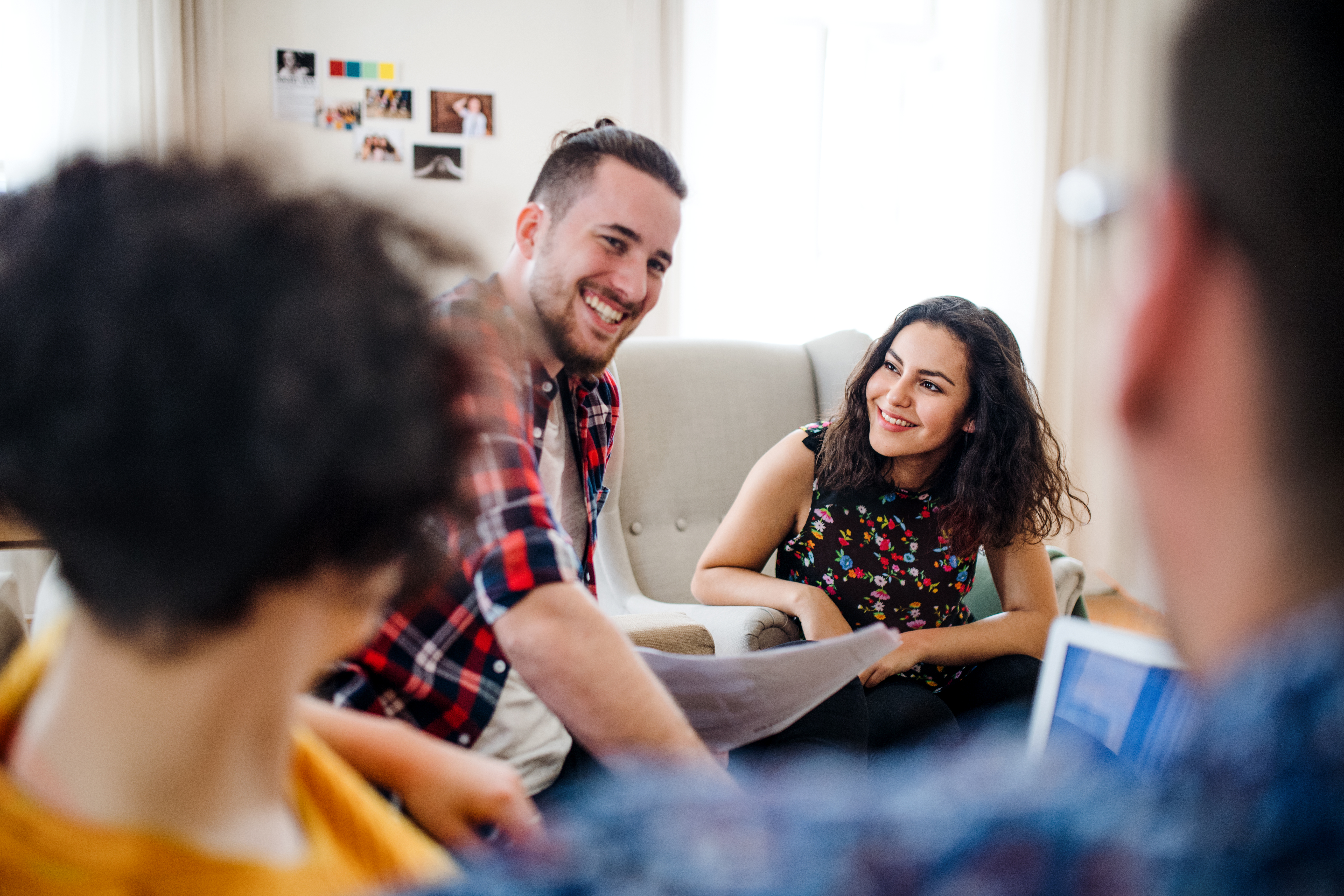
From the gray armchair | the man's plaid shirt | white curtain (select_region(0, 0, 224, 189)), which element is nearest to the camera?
the man's plaid shirt

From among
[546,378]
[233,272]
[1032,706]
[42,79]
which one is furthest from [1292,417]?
[42,79]

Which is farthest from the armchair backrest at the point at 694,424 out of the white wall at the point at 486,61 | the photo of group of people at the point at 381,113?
the photo of group of people at the point at 381,113

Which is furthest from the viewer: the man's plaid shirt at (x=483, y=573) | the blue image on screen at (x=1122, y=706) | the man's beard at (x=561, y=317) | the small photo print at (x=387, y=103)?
the small photo print at (x=387, y=103)

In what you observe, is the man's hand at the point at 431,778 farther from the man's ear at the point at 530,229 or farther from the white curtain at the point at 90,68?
the white curtain at the point at 90,68

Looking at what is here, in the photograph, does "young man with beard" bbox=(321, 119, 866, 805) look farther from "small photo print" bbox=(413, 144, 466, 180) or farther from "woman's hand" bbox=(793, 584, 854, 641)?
"small photo print" bbox=(413, 144, 466, 180)

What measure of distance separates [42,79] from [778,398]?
8.24 ft

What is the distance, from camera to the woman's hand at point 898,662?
4.95 ft

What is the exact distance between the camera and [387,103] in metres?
3.09

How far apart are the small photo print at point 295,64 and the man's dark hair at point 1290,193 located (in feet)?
10.9

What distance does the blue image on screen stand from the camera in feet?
3.20

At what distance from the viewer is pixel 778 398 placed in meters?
2.38

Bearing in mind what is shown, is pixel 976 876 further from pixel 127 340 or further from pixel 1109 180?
pixel 127 340

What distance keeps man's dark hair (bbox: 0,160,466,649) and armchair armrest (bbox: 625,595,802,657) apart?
1114 millimetres

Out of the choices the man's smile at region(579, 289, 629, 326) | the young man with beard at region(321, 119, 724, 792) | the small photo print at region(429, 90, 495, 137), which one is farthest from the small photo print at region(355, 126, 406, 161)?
the man's smile at region(579, 289, 629, 326)
